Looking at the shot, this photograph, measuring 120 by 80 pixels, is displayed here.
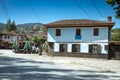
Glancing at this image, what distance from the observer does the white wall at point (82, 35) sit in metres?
38.7

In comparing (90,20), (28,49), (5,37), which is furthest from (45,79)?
(5,37)

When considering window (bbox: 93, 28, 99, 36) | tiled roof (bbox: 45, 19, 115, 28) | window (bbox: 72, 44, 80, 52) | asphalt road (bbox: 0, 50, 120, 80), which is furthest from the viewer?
window (bbox: 72, 44, 80, 52)

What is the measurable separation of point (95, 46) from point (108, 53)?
2.58 metres

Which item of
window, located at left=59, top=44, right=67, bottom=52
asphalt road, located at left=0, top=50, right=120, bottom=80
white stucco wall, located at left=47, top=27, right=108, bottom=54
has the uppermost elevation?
white stucco wall, located at left=47, top=27, right=108, bottom=54

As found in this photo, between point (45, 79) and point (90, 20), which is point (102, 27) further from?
point (45, 79)

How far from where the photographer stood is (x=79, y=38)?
4022 cm

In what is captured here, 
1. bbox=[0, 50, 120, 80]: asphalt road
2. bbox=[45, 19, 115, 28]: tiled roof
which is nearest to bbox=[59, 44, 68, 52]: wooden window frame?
bbox=[45, 19, 115, 28]: tiled roof

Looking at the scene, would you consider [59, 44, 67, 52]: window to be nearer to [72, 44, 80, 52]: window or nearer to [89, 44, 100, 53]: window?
[72, 44, 80, 52]: window

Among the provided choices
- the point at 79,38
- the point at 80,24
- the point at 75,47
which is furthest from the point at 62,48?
the point at 80,24

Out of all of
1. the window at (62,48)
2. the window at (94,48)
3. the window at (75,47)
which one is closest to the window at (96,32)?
the window at (94,48)

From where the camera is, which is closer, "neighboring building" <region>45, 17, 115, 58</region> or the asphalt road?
the asphalt road

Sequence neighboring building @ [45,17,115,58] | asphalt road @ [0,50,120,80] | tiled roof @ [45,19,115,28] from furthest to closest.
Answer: neighboring building @ [45,17,115,58]
tiled roof @ [45,19,115,28]
asphalt road @ [0,50,120,80]

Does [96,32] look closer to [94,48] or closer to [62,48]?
[94,48]

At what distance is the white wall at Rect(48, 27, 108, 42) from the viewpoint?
3869 cm
